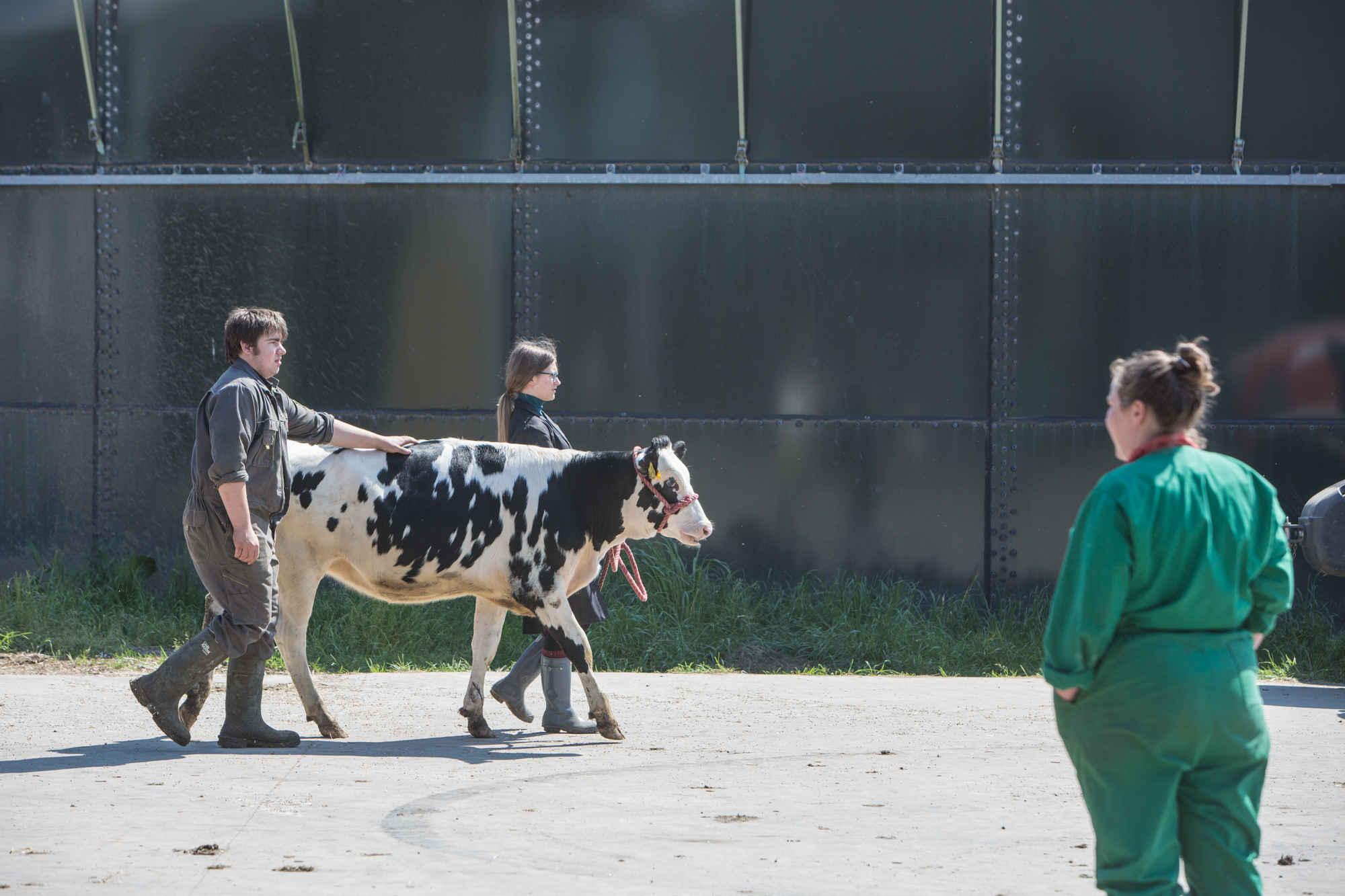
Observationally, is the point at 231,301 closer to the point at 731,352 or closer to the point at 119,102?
the point at 119,102

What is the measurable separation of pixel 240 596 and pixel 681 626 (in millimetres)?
3878

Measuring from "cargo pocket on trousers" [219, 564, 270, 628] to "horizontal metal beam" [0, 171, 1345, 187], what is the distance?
15.1 feet

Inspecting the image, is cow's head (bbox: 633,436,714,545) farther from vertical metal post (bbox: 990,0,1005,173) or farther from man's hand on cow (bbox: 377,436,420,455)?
vertical metal post (bbox: 990,0,1005,173)

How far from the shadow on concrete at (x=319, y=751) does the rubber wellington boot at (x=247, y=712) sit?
0.16ft

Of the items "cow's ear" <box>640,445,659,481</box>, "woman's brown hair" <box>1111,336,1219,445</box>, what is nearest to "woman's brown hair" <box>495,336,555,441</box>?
"cow's ear" <box>640,445,659,481</box>

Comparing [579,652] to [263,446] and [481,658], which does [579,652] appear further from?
[263,446]

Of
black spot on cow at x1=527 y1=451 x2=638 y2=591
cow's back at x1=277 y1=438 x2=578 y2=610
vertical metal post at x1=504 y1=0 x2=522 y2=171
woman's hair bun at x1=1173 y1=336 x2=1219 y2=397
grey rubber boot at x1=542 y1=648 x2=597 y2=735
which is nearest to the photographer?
woman's hair bun at x1=1173 y1=336 x2=1219 y2=397

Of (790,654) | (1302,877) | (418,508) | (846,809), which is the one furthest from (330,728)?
(1302,877)

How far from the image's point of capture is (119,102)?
9.93 meters

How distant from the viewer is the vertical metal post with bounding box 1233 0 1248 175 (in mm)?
9422

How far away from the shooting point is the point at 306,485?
6.56m

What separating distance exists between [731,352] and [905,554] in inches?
76.0

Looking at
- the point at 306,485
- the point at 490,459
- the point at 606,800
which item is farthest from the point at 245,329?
the point at 606,800

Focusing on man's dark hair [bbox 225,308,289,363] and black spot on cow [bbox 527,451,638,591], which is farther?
black spot on cow [bbox 527,451,638,591]
